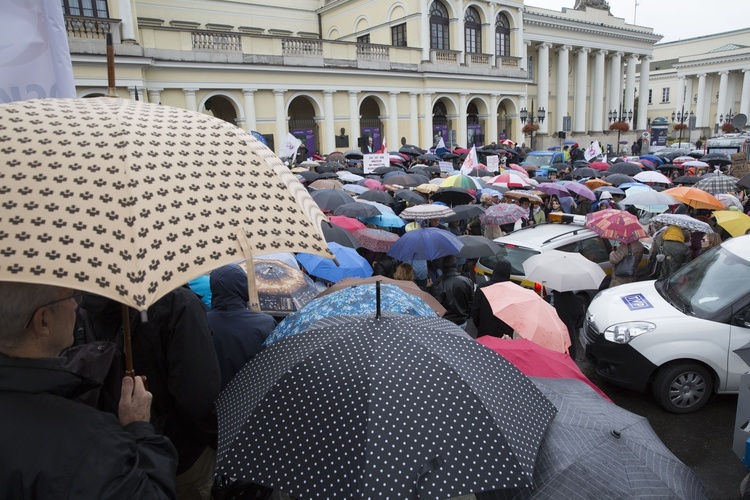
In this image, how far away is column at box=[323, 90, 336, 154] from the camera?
30.3m

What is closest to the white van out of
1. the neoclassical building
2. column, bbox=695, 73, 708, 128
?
the neoclassical building

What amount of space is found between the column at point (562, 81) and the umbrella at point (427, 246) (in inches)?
1860

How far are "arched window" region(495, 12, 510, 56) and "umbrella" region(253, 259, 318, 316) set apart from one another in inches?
1559

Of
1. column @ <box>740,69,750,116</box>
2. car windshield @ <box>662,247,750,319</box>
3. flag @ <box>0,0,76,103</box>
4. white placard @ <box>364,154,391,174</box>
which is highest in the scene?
column @ <box>740,69,750,116</box>

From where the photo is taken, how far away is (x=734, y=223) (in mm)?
9383

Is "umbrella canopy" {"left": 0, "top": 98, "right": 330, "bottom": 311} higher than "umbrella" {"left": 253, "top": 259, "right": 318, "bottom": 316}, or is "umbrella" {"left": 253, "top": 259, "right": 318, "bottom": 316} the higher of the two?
"umbrella canopy" {"left": 0, "top": 98, "right": 330, "bottom": 311}

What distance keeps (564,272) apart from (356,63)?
27.2 metres

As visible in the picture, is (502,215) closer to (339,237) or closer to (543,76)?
(339,237)

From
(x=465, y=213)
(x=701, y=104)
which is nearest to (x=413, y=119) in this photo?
(x=465, y=213)

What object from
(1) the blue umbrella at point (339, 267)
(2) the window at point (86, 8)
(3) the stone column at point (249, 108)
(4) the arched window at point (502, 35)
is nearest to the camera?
(1) the blue umbrella at point (339, 267)

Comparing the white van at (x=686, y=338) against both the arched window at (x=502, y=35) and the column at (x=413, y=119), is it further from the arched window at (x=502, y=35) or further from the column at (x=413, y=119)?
the arched window at (x=502, y=35)

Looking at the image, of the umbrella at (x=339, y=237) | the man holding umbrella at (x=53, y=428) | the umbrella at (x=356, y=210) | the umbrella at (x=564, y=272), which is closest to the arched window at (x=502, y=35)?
the umbrella at (x=356, y=210)

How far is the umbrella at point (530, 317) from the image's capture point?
4906mm

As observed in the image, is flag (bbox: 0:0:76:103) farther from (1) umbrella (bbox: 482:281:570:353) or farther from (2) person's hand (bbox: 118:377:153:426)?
(1) umbrella (bbox: 482:281:570:353)
